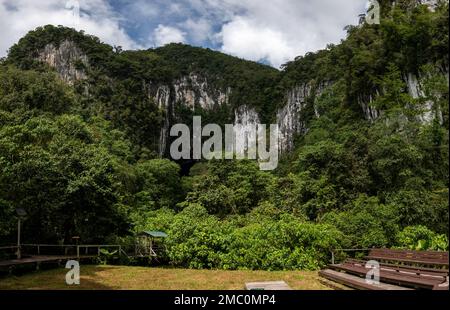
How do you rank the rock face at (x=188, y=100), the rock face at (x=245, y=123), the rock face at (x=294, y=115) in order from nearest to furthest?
the rock face at (x=294, y=115)
the rock face at (x=188, y=100)
the rock face at (x=245, y=123)

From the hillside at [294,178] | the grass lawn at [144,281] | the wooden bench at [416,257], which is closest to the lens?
the wooden bench at [416,257]

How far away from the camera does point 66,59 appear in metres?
78.7

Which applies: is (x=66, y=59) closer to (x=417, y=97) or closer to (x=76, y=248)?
(x=417, y=97)

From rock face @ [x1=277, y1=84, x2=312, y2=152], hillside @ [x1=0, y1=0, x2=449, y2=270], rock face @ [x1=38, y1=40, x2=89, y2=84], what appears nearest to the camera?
hillside @ [x1=0, y1=0, x2=449, y2=270]

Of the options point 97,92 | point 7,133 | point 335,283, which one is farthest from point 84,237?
point 97,92

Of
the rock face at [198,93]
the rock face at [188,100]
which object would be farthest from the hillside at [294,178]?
the rock face at [198,93]

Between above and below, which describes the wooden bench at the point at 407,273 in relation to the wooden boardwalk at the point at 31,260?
above

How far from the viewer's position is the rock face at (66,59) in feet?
255

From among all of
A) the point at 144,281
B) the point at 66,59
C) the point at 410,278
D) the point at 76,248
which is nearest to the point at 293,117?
the point at 66,59

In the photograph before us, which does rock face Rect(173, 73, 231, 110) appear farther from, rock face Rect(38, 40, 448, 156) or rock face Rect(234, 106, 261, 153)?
rock face Rect(234, 106, 261, 153)

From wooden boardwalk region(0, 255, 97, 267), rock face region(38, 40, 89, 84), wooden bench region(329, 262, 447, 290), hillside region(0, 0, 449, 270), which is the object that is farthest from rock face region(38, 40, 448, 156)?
wooden bench region(329, 262, 447, 290)

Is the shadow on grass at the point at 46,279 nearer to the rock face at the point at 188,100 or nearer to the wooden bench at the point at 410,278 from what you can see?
the wooden bench at the point at 410,278

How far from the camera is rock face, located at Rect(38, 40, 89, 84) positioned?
7762cm
